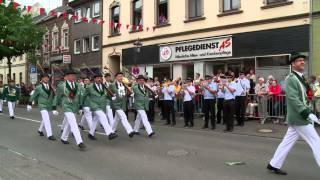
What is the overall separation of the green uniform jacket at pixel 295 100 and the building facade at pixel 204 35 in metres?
12.0

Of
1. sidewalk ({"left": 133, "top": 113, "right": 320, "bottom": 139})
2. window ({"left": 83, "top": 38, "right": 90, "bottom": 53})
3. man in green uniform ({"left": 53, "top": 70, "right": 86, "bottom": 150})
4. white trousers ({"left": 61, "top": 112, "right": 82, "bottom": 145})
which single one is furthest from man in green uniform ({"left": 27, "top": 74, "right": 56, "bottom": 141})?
window ({"left": 83, "top": 38, "right": 90, "bottom": 53})

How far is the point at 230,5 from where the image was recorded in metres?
22.4

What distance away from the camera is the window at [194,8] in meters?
24.3

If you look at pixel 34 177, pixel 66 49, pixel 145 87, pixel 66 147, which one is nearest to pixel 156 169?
pixel 34 177

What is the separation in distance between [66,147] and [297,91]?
6068 millimetres

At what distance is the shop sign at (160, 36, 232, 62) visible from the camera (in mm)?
22358

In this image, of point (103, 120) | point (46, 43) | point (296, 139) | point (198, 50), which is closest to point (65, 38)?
point (46, 43)

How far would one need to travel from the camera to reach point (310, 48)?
1861 cm

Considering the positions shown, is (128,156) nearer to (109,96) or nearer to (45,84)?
(109,96)

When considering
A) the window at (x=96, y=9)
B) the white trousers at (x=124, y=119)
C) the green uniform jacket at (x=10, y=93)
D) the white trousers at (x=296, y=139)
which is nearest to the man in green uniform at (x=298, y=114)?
the white trousers at (x=296, y=139)

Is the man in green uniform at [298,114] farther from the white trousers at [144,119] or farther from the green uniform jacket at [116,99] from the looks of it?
the green uniform jacket at [116,99]

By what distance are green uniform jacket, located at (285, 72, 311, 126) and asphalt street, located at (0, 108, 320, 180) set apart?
3.12 ft

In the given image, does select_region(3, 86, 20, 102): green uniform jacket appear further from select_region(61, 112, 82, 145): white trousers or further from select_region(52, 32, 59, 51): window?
select_region(52, 32, 59, 51): window

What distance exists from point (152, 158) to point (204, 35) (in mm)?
14817
